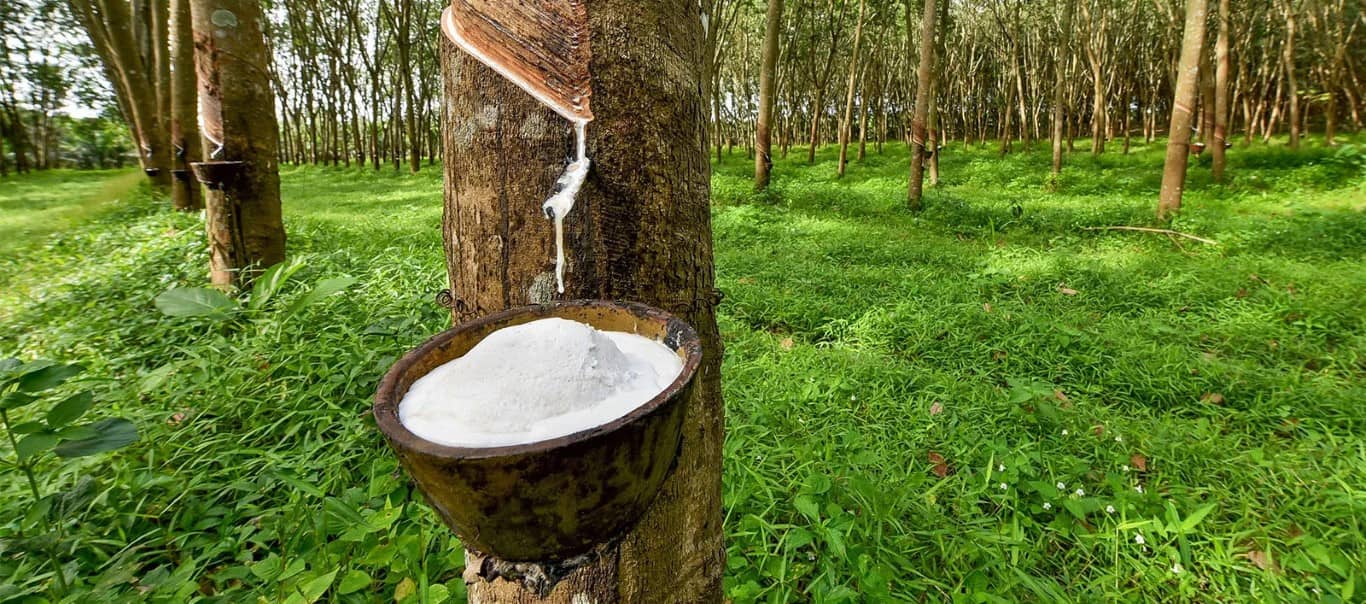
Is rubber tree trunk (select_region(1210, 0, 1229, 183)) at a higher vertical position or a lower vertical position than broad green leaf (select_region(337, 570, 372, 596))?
higher

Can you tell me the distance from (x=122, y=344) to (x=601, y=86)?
11.6 feet

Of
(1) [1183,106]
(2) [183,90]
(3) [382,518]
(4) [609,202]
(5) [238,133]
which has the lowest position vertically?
(3) [382,518]

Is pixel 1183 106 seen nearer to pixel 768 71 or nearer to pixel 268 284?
pixel 768 71

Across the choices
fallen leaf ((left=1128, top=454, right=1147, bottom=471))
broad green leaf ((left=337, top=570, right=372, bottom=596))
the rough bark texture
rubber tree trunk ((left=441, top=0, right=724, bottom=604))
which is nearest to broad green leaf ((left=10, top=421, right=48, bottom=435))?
broad green leaf ((left=337, top=570, right=372, bottom=596))

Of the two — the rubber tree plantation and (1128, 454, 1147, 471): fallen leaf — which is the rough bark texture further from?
(1128, 454, 1147, 471): fallen leaf

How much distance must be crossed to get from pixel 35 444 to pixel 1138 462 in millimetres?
3690

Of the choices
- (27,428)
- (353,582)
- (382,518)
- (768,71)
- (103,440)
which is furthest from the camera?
(768,71)

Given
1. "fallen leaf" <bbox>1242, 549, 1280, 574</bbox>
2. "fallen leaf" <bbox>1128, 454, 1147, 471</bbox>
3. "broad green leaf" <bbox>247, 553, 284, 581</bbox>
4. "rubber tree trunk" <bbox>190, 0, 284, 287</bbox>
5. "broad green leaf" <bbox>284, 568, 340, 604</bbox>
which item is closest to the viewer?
"broad green leaf" <bbox>284, 568, 340, 604</bbox>

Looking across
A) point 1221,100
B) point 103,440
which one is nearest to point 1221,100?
point 1221,100

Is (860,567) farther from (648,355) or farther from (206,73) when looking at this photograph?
(206,73)

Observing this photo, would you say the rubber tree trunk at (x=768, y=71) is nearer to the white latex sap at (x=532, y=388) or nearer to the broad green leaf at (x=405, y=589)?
the broad green leaf at (x=405, y=589)

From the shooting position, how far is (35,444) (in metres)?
1.27

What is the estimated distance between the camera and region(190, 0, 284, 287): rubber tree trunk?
3252mm

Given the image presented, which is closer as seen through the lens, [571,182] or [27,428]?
[571,182]
